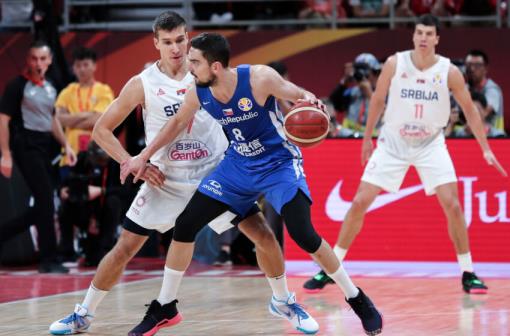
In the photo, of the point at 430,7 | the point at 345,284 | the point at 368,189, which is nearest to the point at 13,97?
the point at 368,189

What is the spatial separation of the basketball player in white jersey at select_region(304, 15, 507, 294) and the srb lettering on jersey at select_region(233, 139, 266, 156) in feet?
9.03

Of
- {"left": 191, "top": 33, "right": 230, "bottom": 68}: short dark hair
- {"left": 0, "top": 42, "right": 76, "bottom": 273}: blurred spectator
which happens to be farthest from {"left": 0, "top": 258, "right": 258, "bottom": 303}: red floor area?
{"left": 191, "top": 33, "right": 230, "bottom": 68}: short dark hair

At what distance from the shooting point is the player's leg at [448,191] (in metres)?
9.02

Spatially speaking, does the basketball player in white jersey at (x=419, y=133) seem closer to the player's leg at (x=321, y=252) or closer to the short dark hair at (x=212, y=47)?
the player's leg at (x=321, y=252)

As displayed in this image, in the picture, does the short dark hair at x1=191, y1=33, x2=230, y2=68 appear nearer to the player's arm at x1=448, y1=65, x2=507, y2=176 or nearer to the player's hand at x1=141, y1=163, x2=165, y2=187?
the player's hand at x1=141, y1=163, x2=165, y2=187

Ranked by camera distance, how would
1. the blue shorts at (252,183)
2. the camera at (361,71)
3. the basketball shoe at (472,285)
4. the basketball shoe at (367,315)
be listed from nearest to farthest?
1. the basketball shoe at (367,315)
2. the blue shorts at (252,183)
3. the basketball shoe at (472,285)
4. the camera at (361,71)

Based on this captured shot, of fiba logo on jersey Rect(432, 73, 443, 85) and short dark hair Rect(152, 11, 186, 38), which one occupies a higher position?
short dark hair Rect(152, 11, 186, 38)

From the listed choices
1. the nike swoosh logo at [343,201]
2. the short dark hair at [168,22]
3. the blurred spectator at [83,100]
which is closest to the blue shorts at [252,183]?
the short dark hair at [168,22]

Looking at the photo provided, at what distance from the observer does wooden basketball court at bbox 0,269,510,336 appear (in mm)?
6852

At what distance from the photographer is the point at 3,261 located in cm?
1199

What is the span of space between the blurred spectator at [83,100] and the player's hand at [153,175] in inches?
205

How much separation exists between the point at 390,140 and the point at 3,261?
16.5 feet

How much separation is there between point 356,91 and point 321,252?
6.32 meters

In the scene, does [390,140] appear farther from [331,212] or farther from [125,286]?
[125,286]
